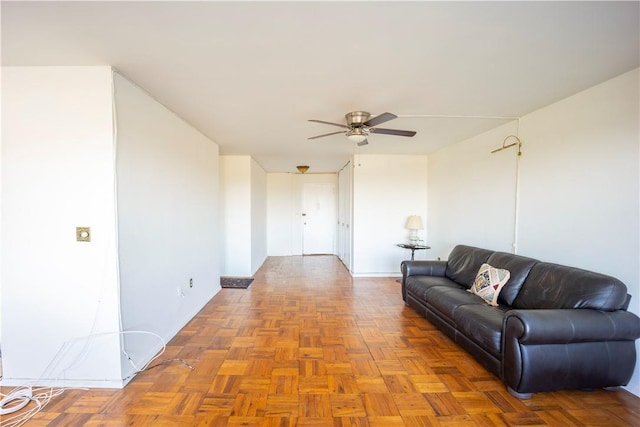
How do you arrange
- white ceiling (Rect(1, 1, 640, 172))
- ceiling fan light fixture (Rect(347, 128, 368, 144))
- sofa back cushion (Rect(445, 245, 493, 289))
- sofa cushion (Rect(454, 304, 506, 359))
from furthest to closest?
sofa back cushion (Rect(445, 245, 493, 289))
ceiling fan light fixture (Rect(347, 128, 368, 144))
sofa cushion (Rect(454, 304, 506, 359))
white ceiling (Rect(1, 1, 640, 172))

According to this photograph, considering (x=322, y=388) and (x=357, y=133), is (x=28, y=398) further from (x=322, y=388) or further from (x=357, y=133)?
(x=357, y=133)

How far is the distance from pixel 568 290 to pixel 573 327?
0.40 m

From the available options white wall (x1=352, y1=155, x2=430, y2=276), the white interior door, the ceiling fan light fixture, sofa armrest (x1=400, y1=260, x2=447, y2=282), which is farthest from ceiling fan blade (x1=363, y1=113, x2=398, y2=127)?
the white interior door

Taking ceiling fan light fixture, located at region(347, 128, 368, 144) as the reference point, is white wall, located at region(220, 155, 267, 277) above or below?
below

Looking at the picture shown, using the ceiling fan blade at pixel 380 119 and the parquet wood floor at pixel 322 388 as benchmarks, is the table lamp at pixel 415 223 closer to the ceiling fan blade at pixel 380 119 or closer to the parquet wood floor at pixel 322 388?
the parquet wood floor at pixel 322 388

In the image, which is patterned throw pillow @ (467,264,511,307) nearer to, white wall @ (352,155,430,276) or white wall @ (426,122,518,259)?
white wall @ (426,122,518,259)

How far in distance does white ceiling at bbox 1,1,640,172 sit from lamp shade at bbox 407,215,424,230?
220 centimetres

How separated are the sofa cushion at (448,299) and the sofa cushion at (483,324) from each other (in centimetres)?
8

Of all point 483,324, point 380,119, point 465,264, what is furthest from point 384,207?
point 483,324

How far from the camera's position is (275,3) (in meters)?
1.21

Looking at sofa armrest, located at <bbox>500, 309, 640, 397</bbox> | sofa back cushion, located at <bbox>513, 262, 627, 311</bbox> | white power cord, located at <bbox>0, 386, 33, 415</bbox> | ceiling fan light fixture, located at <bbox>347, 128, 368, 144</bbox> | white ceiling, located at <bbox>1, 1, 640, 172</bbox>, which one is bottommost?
white power cord, located at <bbox>0, 386, 33, 415</bbox>

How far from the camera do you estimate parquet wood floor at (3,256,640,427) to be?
1.63 meters

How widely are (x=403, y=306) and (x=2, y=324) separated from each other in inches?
142

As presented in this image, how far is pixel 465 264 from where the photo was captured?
315 centimetres
